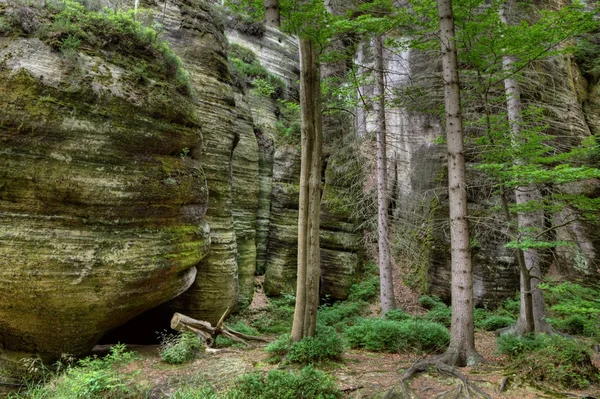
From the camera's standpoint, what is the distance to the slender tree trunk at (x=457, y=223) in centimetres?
575

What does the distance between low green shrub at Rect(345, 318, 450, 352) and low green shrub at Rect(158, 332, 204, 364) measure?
133 inches

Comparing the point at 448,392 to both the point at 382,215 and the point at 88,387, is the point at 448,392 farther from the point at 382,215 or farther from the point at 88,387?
the point at 382,215

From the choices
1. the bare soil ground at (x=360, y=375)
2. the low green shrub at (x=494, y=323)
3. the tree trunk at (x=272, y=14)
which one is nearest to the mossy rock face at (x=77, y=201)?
the bare soil ground at (x=360, y=375)

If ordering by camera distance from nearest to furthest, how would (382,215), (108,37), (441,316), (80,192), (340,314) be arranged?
1. (80,192)
2. (108,37)
3. (441,316)
4. (382,215)
5. (340,314)

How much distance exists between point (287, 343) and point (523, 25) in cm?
740

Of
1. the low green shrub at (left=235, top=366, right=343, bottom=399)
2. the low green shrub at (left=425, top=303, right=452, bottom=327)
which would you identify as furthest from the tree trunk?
the low green shrub at (left=425, top=303, right=452, bottom=327)

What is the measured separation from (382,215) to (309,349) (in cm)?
563

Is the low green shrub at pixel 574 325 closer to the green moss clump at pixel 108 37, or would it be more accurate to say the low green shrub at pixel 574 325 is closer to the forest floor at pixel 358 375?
the forest floor at pixel 358 375

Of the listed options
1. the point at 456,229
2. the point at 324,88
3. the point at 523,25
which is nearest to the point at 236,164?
the point at 324,88

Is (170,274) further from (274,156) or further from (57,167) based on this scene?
(274,156)

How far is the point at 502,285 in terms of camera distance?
1106 cm

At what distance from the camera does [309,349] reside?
5766mm

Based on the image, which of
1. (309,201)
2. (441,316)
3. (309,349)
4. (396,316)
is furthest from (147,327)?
(441,316)

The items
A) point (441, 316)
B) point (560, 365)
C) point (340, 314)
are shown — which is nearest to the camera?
point (560, 365)
